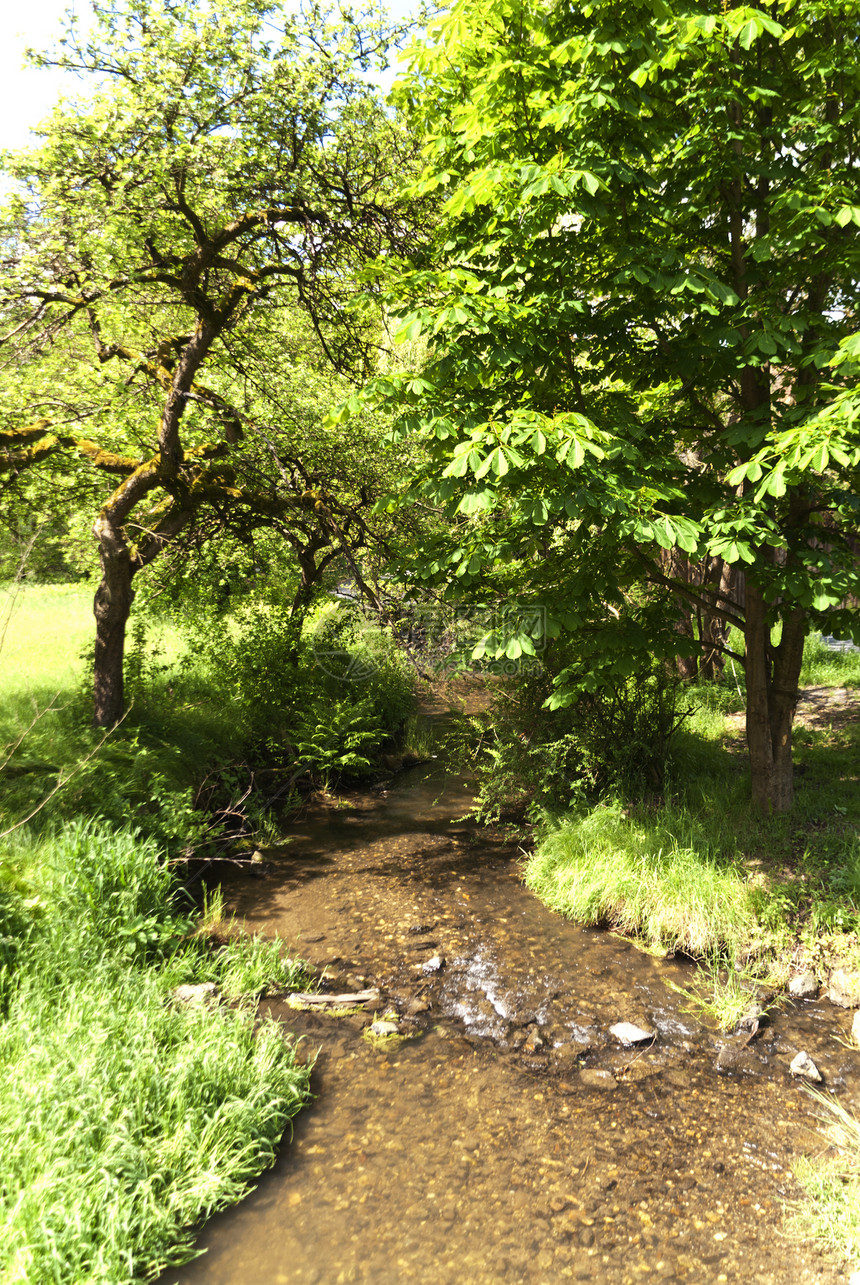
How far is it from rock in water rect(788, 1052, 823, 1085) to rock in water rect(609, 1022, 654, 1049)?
31.4 inches

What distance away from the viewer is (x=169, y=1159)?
3266 mm

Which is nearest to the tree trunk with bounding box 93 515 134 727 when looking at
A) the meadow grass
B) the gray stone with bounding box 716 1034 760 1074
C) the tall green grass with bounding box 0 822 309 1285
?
the tall green grass with bounding box 0 822 309 1285

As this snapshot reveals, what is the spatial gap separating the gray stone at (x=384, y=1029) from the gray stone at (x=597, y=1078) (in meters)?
1.16

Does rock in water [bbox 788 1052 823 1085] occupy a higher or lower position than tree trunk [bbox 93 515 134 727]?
lower

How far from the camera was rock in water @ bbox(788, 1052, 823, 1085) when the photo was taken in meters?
4.09

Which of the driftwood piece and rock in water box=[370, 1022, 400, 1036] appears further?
the driftwood piece

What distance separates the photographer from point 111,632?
7.16m

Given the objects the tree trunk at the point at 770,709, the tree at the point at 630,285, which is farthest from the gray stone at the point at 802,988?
the tree at the point at 630,285

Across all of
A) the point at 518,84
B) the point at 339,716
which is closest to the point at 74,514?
the point at 339,716

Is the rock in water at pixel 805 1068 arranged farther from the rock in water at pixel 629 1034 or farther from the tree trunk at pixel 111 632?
the tree trunk at pixel 111 632

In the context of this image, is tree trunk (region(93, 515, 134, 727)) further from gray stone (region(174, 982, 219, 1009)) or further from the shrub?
the shrub

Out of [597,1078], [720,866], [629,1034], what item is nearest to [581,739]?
[720,866]

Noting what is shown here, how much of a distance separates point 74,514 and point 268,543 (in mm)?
2209

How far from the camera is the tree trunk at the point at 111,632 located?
704 centimetres
